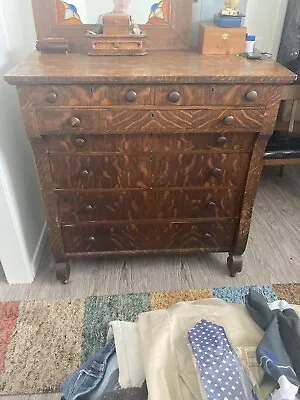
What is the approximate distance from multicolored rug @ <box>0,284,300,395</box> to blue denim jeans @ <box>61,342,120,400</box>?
49 centimetres

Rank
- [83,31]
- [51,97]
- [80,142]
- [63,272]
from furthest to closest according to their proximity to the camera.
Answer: [63,272]
[83,31]
[80,142]
[51,97]

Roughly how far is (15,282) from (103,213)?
1.89ft

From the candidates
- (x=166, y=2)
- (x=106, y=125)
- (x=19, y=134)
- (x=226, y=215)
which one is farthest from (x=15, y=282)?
(x=166, y=2)

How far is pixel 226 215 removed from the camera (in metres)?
1.54

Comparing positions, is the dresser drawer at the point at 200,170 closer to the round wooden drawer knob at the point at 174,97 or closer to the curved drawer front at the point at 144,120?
the curved drawer front at the point at 144,120

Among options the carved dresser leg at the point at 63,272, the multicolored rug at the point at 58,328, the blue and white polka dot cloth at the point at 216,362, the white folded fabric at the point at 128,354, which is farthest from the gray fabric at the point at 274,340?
the carved dresser leg at the point at 63,272

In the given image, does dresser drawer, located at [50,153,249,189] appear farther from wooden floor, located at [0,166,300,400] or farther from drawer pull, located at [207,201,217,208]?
wooden floor, located at [0,166,300,400]

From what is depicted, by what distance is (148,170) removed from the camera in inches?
55.0

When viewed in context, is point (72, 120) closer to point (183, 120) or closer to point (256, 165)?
point (183, 120)

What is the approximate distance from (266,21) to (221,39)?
0.68m

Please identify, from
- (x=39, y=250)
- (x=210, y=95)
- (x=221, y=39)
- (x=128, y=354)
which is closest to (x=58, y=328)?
(x=39, y=250)

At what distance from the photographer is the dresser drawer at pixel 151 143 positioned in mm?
1304

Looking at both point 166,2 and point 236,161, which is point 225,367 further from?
point 166,2

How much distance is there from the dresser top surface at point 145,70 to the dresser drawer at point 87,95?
0.03m
